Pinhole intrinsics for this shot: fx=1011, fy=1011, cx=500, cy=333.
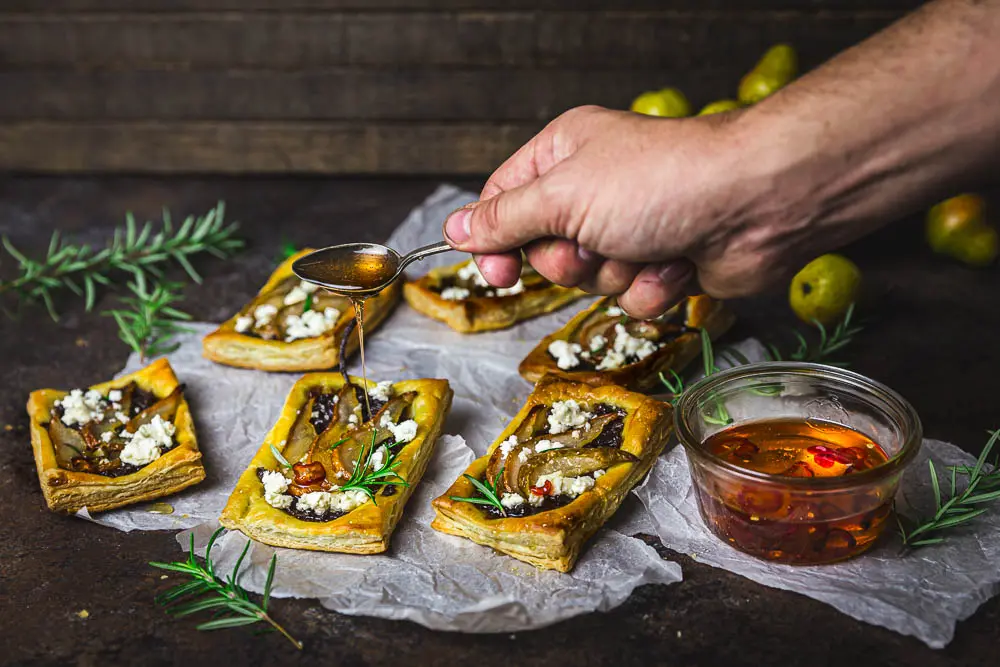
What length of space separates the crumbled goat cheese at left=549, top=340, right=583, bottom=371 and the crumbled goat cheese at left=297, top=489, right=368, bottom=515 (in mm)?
1044

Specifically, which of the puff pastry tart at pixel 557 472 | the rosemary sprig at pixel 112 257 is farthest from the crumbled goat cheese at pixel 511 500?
the rosemary sprig at pixel 112 257

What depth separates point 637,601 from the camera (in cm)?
274

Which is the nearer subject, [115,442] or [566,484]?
[566,484]

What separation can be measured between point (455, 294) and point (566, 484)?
145 cm

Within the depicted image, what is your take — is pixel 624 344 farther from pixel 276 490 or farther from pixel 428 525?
pixel 276 490

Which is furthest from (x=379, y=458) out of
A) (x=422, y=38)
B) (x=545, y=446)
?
(x=422, y=38)

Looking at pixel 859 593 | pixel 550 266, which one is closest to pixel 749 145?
pixel 550 266

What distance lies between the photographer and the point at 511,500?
9.57 feet

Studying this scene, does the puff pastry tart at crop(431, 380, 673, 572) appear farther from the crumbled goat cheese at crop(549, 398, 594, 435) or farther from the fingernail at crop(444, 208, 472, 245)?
the fingernail at crop(444, 208, 472, 245)

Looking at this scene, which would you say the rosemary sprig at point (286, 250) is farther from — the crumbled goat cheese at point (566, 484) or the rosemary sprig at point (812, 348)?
the crumbled goat cheese at point (566, 484)

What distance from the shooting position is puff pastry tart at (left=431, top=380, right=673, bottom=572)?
2816mm

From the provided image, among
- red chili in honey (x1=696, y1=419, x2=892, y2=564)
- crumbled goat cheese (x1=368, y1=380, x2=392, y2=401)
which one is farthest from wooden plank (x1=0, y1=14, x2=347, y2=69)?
red chili in honey (x1=696, y1=419, x2=892, y2=564)

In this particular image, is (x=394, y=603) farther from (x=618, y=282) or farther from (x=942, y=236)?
(x=942, y=236)

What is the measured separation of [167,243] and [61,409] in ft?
4.55
